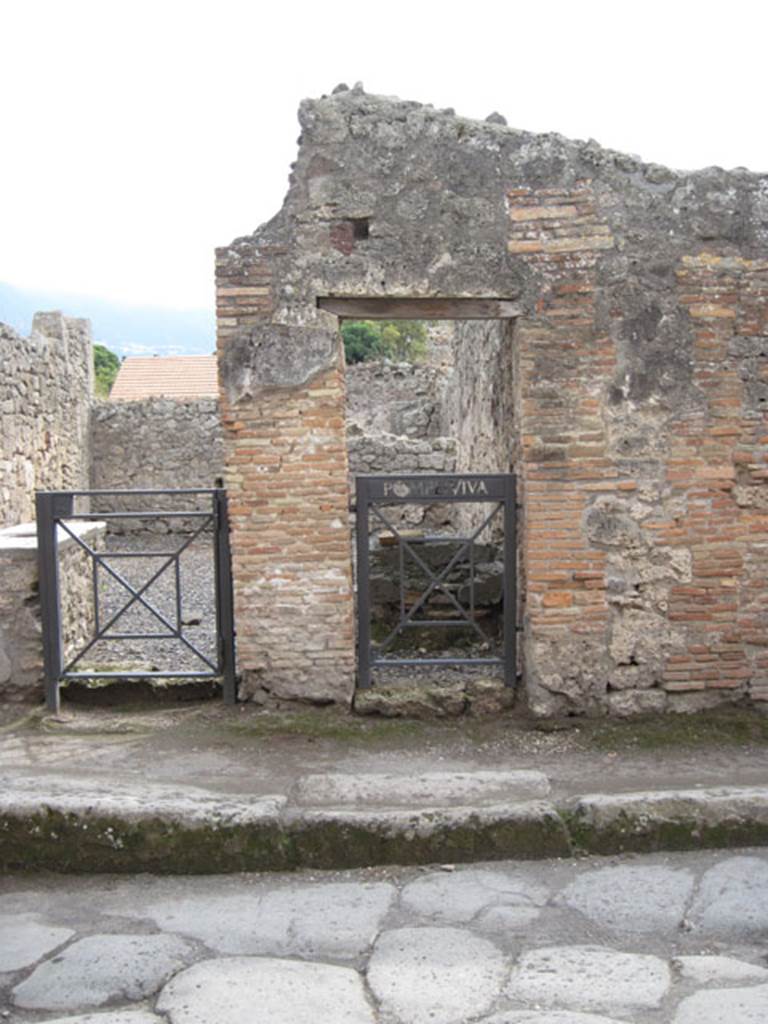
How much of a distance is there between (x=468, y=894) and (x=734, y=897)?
1041 mm

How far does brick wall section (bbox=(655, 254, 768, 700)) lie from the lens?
18.3 ft

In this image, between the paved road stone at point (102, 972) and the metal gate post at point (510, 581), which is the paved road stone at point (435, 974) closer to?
the paved road stone at point (102, 972)

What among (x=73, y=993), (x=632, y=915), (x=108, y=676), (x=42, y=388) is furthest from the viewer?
(x=42, y=388)

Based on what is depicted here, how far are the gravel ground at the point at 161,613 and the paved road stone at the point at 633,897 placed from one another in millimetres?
2830

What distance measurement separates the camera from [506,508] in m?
5.88

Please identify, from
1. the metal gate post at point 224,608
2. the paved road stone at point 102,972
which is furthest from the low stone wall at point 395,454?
the paved road stone at point 102,972

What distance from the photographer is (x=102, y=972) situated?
360 cm

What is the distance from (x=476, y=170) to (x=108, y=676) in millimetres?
3521

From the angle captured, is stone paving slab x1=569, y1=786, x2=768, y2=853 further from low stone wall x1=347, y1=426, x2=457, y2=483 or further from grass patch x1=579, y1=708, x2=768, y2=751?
low stone wall x1=347, y1=426, x2=457, y2=483

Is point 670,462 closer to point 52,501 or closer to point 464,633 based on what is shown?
point 464,633

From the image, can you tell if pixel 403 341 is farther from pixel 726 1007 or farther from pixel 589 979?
pixel 726 1007

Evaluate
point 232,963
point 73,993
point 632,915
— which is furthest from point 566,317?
point 73,993

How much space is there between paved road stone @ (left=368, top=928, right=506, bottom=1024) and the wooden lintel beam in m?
3.21

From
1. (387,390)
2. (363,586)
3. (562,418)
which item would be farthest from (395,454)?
(562,418)
